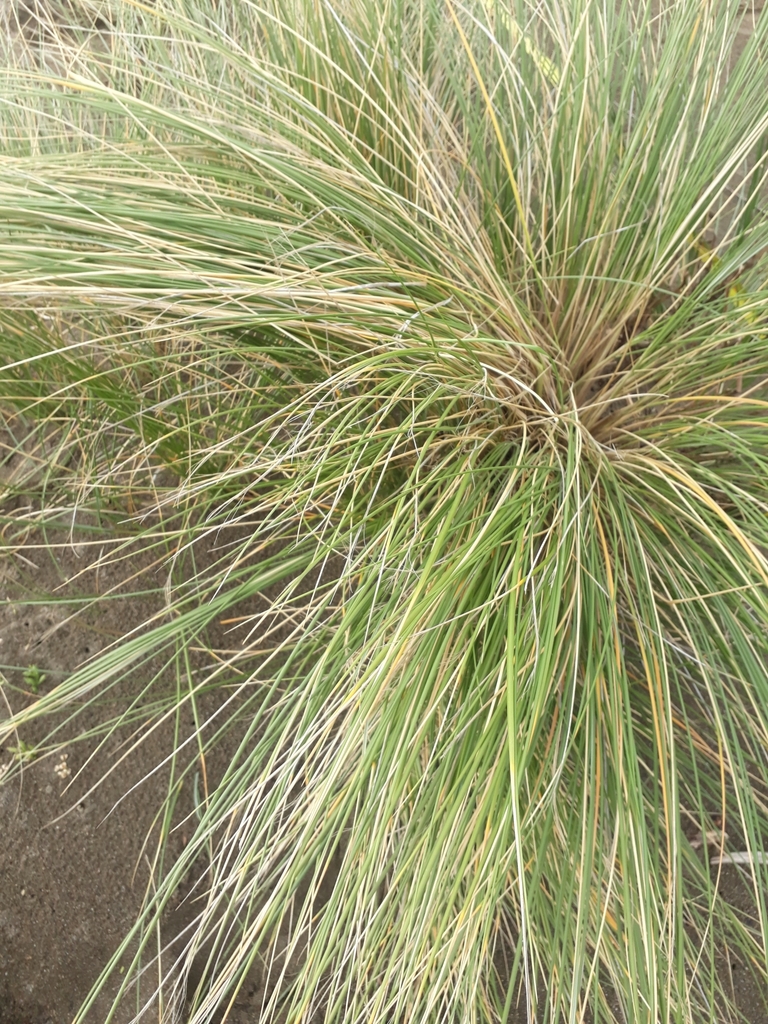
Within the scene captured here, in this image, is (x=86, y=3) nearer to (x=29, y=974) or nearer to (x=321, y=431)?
(x=321, y=431)

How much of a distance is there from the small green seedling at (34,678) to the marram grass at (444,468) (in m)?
0.06

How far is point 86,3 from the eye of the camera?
1332 mm

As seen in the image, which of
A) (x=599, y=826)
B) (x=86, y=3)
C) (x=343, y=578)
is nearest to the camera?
(x=343, y=578)

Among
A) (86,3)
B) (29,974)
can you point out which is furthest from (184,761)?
(86,3)

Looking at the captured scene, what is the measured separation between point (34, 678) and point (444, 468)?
2.20ft

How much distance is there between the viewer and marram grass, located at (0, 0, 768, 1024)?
0.77 metres

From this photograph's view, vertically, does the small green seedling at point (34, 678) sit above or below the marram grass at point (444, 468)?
below

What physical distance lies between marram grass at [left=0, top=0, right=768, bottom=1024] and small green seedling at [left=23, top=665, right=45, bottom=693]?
6cm

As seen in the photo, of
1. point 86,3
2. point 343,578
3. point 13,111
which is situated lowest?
point 343,578

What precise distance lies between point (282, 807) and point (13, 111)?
1137 millimetres

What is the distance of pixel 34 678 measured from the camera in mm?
1111

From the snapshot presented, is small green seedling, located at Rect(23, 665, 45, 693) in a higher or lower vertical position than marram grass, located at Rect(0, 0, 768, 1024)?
lower

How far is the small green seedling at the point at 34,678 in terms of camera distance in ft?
3.63

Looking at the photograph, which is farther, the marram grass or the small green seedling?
the small green seedling
